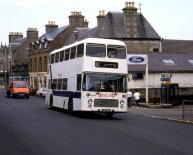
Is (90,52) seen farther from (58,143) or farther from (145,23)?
(145,23)

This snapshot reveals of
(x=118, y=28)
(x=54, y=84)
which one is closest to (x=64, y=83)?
(x=54, y=84)

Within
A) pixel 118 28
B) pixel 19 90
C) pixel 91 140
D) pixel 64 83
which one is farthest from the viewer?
pixel 118 28

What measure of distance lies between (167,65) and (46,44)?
113 ft

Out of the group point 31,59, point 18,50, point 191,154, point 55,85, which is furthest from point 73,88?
point 18,50

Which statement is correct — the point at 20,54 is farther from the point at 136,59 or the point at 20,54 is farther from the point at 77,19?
the point at 136,59

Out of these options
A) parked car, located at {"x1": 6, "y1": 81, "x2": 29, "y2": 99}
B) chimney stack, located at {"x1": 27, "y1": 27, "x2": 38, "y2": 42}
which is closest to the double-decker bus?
parked car, located at {"x1": 6, "y1": 81, "x2": 29, "y2": 99}

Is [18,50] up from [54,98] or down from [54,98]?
up

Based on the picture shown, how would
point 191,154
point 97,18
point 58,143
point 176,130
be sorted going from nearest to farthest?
point 191,154, point 58,143, point 176,130, point 97,18

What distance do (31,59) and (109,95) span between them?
7103 centimetres

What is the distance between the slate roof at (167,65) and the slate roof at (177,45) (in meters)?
23.1

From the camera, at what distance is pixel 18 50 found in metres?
106

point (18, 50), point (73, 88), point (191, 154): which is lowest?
point (191, 154)

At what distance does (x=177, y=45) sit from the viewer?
8300 cm

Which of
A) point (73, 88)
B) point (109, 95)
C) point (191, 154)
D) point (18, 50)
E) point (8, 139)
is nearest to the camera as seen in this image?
point (191, 154)
